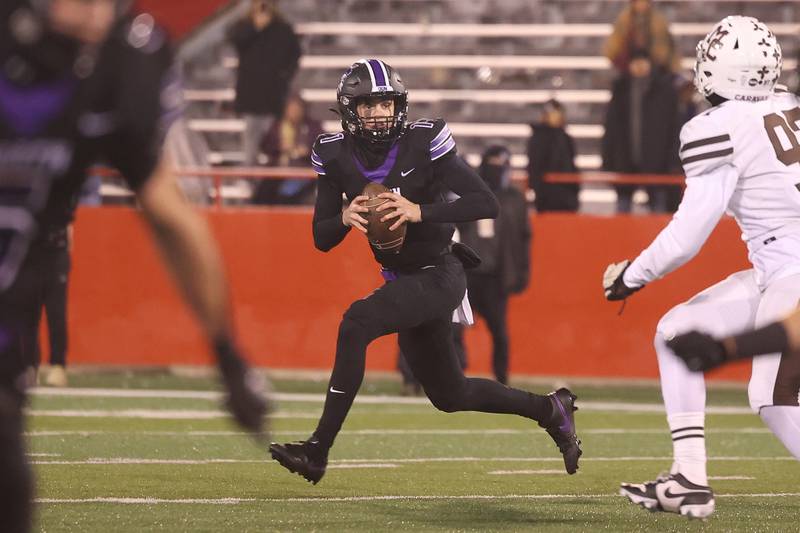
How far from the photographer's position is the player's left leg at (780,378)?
5.65 meters

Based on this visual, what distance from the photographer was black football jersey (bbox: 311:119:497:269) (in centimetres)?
659

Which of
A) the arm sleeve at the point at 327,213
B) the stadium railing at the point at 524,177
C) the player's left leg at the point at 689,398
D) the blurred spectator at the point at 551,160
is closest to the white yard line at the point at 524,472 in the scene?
the arm sleeve at the point at 327,213

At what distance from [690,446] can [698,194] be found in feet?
2.77

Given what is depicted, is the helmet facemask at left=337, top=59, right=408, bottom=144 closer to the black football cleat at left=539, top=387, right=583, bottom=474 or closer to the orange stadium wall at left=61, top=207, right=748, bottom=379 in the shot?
the black football cleat at left=539, top=387, right=583, bottom=474

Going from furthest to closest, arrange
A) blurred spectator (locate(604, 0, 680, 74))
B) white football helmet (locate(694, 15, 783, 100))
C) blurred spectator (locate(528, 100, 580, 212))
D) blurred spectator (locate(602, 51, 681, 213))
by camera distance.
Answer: blurred spectator (locate(604, 0, 680, 74)) < blurred spectator (locate(602, 51, 681, 213)) < blurred spectator (locate(528, 100, 580, 212)) < white football helmet (locate(694, 15, 783, 100))

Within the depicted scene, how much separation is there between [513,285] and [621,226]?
4.29 ft

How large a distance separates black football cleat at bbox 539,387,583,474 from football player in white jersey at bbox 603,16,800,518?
1.07 m

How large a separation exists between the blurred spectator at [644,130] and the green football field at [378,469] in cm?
214

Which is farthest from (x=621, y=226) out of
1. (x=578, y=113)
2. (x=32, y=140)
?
(x=32, y=140)

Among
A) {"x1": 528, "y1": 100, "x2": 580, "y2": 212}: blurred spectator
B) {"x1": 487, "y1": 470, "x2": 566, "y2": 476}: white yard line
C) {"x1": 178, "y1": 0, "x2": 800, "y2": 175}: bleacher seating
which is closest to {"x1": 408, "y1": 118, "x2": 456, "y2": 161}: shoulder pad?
{"x1": 487, "y1": 470, "x2": 566, "y2": 476}: white yard line

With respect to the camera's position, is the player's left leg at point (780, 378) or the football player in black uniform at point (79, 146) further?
the player's left leg at point (780, 378)

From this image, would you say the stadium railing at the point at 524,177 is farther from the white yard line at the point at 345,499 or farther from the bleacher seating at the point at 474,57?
the white yard line at the point at 345,499

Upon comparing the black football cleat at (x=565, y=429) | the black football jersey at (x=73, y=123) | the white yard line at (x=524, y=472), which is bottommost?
the white yard line at (x=524, y=472)

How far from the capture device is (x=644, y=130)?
1392 centimetres
